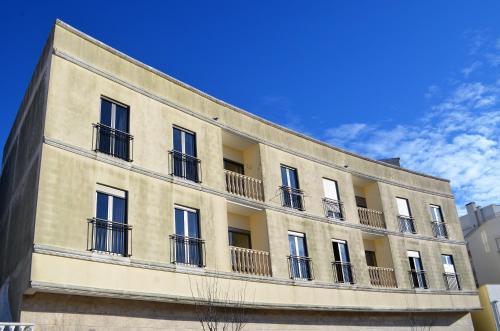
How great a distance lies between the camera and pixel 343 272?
79.2 feet

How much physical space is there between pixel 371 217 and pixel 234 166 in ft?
28.2

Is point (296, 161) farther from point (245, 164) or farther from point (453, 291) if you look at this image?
point (453, 291)

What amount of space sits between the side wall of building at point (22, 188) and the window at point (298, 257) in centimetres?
1060

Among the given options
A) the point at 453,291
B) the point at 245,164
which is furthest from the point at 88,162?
the point at 453,291

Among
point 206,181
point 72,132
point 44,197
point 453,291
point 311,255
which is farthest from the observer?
point 453,291

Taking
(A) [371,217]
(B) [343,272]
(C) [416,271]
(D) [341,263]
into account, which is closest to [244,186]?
(D) [341,263]

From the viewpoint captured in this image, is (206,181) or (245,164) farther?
(245,164)

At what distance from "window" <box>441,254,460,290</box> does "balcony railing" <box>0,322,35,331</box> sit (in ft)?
75.2

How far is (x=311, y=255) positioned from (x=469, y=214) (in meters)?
29.4

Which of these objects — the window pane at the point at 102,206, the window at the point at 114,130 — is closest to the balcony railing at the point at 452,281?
the window at the point at 114,130

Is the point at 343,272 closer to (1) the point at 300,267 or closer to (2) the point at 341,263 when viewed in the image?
(2) the point at 341,263

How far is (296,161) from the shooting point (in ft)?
82.2

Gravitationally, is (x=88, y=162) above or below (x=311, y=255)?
above

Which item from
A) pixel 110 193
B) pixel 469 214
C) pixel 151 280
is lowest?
pixel 151 280
